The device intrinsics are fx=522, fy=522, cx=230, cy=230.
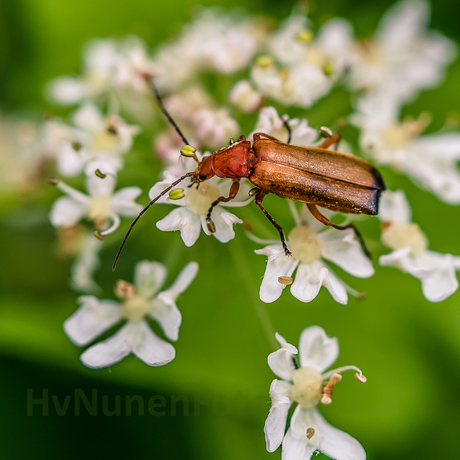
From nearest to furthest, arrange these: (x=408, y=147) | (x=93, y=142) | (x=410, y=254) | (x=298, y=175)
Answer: (x=298, y=175), (x=410, y=254), (x=93, y=142), (x=408, y=147)

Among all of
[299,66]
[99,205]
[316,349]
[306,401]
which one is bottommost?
[306,401]

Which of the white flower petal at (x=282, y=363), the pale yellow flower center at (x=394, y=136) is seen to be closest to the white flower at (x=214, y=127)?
the pale yellow flower center at (x=394, y=136)

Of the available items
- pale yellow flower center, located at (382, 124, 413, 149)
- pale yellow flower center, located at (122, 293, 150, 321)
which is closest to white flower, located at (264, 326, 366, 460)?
pale yellow flower center, located at (122, 293, 150, 321)

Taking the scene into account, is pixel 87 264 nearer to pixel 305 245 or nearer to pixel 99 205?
pixel 99 205

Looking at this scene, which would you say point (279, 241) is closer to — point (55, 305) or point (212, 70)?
point (212, 70)

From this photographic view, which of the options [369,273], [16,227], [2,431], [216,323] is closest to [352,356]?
[216,323]

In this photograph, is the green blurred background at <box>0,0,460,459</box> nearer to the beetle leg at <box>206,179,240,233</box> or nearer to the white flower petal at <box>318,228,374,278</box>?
the beetle leg at <box>206,179,240,233</box>

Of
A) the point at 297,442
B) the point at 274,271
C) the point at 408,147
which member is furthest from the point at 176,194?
the point at 408,147
